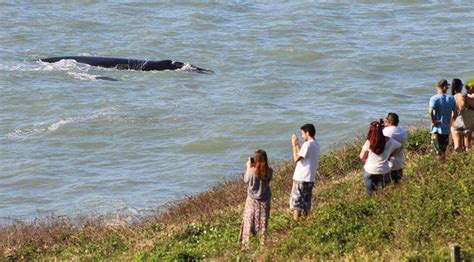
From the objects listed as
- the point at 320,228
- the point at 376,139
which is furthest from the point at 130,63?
the point at 320,228

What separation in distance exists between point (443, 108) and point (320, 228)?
3.75m

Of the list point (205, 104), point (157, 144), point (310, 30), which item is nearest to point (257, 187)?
point (157, 144)

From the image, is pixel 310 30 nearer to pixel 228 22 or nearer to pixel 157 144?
pixel 228 22

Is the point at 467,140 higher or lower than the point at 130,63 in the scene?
higher

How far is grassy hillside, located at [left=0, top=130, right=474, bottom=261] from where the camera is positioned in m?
14.6

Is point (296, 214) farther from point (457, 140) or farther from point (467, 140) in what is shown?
point (467, 140)

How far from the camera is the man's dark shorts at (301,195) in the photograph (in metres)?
16.2

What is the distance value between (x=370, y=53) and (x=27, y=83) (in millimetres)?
12277

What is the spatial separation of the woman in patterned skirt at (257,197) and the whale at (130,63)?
81.1 feet

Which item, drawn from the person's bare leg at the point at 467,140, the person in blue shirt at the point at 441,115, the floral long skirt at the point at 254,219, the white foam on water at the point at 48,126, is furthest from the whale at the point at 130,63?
the floral long skirt at the point at 254,219

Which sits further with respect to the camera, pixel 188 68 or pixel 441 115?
pixel 188 68

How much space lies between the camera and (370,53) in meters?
42.8

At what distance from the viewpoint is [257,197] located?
15.8m

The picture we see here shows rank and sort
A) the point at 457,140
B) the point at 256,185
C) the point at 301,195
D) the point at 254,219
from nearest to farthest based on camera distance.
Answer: the point at 256,185
the point at 254,219
the point at 301,195
the point at 457,140
